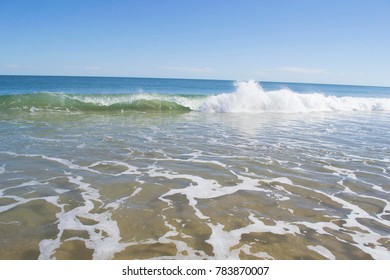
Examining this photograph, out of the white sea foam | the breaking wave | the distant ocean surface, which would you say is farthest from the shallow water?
the white sea foam

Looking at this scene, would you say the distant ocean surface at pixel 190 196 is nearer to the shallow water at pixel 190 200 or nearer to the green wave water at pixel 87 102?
the shallow water at pixel 190 200

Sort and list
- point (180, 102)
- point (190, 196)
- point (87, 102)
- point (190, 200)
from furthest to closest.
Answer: point (180, 102) → point (87, 102) → point (190, 196) → point (190, 200)

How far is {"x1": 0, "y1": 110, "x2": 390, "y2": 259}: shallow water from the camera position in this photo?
154 inches

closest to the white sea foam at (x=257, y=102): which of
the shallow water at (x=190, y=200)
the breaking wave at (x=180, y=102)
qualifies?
the breaking wave at (x=180, y=102)

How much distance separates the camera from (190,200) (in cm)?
535

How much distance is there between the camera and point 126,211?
15.7 feet

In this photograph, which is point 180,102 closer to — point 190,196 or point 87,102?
point 87,102

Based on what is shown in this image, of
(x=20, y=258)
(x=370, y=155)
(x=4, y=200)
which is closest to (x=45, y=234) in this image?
(x=20, y=258)

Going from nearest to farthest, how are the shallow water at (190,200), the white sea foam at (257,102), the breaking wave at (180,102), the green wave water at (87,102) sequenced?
the shallow water at (190,200) < the green wave water at (87,102) < the breaking wave at (180,102) < the white sea foam at (257,102)

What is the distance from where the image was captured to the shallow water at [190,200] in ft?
12.8

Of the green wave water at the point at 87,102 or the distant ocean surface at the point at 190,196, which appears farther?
the green wave water at the point at 87,102

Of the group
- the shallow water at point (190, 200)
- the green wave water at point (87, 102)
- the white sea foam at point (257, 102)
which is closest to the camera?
the shallow water at point (190, 200)

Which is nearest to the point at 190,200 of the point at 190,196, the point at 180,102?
the point at 190,196
